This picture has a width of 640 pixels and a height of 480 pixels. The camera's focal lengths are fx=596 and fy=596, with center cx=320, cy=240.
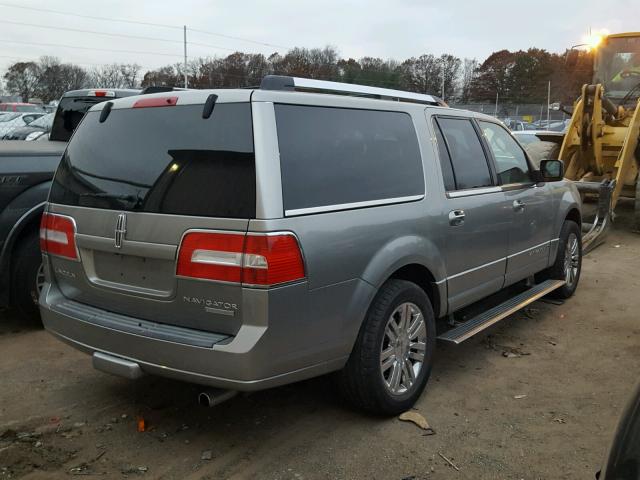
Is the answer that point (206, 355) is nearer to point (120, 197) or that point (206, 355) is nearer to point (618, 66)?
point (120, 197)

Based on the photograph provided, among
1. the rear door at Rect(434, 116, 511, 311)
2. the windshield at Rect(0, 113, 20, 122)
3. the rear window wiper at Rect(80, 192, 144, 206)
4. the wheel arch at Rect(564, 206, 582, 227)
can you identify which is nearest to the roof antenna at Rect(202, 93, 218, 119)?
the rear window wiper at Rect(80, 192, 144, 206)

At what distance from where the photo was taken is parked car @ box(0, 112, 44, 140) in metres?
19.1

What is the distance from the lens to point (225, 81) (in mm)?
60031

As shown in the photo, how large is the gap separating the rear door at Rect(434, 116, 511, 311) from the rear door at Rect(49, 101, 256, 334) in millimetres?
1678

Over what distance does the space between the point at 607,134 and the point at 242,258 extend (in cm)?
926

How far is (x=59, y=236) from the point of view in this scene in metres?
3.51

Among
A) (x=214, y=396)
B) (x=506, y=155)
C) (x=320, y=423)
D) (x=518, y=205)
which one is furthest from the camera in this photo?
(x=506, y=155)

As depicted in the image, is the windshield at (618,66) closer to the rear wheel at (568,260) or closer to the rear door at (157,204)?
the rear wheel at (568,260)

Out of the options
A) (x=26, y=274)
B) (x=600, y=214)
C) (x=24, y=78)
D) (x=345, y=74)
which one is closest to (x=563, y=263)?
(x=600, y=214)

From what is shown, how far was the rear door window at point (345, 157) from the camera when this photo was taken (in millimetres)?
2994

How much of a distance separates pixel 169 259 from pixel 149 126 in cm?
78

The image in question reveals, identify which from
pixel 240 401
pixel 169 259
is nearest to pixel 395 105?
pixel 169 259

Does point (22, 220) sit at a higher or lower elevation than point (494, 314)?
higher

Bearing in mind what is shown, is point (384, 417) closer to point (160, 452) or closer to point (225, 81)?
point (160, 452)
